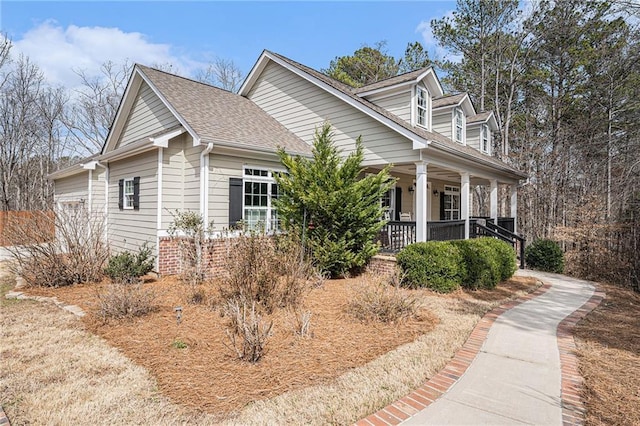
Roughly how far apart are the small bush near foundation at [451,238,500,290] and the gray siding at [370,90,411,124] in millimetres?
4924

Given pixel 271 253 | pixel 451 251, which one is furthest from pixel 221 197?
pixel 451 251

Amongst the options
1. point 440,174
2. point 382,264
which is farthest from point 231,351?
point 440,174

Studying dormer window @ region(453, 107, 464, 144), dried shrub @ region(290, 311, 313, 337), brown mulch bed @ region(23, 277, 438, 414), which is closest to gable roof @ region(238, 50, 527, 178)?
dormer window @ region(453, 107, 464, 144)

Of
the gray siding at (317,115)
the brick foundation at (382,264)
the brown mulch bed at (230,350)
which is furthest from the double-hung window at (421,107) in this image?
the brown mulch bed at (230,350)

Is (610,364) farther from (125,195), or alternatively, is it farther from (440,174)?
(125,195)

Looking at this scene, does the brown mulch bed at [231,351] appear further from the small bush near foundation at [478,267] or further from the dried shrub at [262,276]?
the small bush near foundation at [478,267]

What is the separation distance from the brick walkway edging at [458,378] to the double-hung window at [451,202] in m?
11.9

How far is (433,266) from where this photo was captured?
800 centimetres

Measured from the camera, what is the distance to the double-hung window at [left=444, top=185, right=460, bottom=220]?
1731 cm

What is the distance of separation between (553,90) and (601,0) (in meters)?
4.41

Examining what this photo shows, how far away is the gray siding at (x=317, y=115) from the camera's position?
1019cm

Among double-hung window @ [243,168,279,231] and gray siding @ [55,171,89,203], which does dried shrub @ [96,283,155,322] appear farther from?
gray siding @ [55,171,89,203]

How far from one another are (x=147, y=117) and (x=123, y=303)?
815cm

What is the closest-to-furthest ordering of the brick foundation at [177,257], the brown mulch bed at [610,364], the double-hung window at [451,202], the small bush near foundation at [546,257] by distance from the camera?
the brown mulch bed at [610,364] < the brick foundation at [177,257] < the small bush near foundation at [546,257] < the double-hung window at [451,202]
